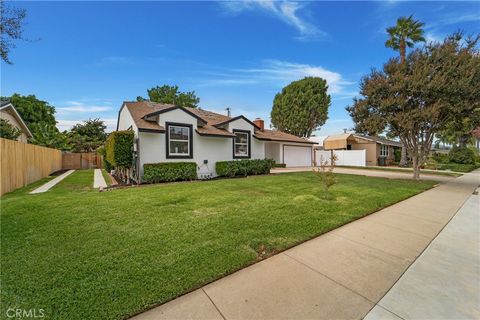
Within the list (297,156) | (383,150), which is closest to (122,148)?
(297,156)

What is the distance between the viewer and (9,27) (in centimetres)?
476

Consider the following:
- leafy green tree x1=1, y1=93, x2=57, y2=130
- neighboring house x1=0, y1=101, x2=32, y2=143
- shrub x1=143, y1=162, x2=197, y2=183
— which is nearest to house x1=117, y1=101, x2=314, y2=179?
shrub x1=143, y1=162, x2=197, y2=183

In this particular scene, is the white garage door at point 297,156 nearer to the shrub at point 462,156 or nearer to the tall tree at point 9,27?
the tall tree at point 9,27

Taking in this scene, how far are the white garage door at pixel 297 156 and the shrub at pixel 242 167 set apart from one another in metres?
7.24

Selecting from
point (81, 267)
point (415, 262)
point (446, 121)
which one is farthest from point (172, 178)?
point (446, 121)

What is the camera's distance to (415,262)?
128 inches

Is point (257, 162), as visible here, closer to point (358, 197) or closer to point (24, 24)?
point (358, 197)

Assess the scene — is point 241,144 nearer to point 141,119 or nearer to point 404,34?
point 141,119

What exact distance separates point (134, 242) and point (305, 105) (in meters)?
31.3

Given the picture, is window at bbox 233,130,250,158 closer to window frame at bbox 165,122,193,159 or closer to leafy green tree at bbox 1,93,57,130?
window frame at bbox 165,122,193,159

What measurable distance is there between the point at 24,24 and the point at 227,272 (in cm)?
711

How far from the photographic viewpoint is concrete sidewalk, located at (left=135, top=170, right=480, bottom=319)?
216 centimetres

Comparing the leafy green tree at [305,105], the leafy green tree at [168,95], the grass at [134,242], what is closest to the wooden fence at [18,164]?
the grass at [134,242]

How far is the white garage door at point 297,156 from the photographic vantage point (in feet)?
68.6
